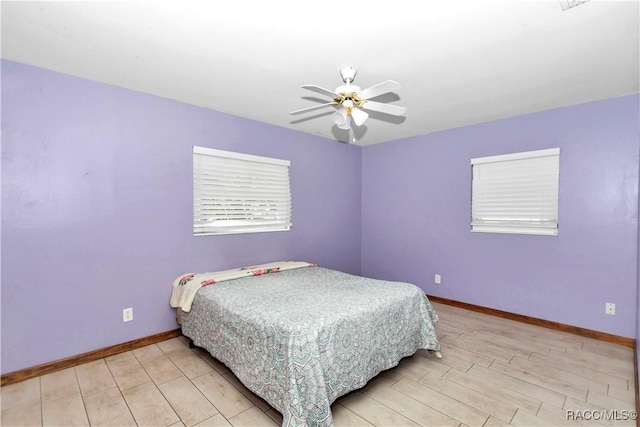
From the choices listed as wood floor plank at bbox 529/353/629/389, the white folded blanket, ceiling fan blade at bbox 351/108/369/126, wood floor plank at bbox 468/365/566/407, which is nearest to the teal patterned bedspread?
the white folded blanket

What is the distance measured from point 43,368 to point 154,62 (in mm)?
2493

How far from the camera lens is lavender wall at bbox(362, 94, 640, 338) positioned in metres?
2.90

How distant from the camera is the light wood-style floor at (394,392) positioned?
1871mm

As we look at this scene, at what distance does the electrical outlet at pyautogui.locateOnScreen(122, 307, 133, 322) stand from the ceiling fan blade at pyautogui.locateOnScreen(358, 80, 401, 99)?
272 centimetres

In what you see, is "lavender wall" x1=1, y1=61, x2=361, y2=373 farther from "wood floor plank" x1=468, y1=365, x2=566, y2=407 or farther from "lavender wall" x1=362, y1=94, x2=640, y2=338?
"wood floor plank" x1=468, y1=365, x2=566, y2=407

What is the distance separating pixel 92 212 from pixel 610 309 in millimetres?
4839

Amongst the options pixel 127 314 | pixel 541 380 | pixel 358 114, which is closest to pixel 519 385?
pixel 541 380

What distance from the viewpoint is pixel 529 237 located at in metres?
3.42

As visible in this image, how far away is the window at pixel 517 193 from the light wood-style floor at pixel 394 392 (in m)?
1.31

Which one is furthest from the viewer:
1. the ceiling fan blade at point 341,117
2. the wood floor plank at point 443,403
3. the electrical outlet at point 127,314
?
the electrical outlet at point 127,314

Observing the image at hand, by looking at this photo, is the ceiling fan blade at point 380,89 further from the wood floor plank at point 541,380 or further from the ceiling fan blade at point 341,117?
the wood floor plank at point 541,380

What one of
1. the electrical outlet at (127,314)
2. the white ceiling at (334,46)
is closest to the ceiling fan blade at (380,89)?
the white ceiling at (334,46)

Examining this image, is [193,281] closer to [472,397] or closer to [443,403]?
[443,403]

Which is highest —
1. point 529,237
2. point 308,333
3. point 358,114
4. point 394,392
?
point 358,114
